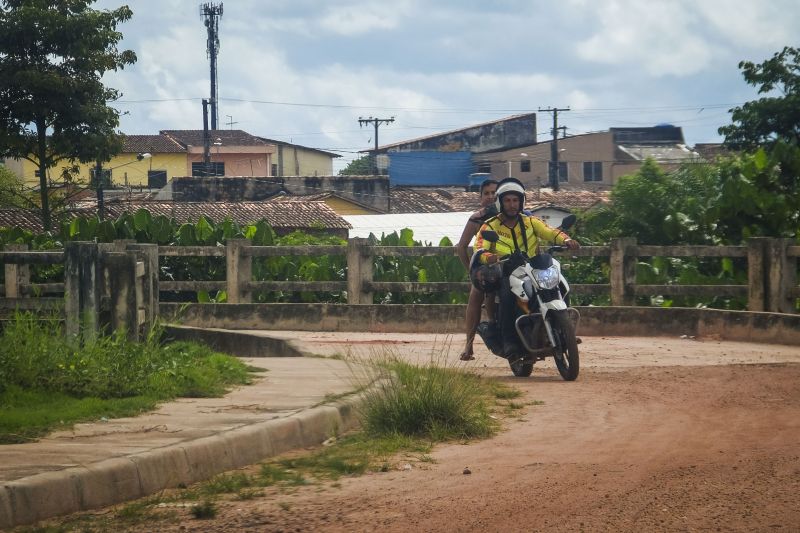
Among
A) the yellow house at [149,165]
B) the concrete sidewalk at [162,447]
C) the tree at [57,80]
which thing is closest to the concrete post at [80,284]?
the concrete sidewalk at [162,447]

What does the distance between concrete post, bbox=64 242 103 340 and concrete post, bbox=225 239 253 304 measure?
7.63 metres

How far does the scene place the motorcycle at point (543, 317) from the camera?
1052 centimetres

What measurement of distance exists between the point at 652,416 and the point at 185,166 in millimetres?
79453

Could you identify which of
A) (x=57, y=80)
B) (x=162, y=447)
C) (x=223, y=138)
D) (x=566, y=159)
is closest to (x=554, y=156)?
(x=566, y=159)

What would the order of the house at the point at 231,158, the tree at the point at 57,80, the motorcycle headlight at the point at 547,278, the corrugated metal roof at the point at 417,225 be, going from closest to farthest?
1. the motorcycle headlight at the point at 547,278
2. the tree at the point at 57,80
3. the corrugated metal roof at the point at 417,225
4. the house at the point at 231,158

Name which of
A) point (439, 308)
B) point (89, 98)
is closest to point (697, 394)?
point (439, 308)

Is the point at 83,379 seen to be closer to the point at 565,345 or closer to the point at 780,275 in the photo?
the point at 565,345

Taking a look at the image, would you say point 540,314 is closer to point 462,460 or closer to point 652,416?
point 652,416

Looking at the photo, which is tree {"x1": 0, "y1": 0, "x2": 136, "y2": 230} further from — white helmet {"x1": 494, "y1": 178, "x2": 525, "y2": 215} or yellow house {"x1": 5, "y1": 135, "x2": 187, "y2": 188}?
yellow house {"x1": 5, "y1": 135, "x2": 187, "y2": 188}

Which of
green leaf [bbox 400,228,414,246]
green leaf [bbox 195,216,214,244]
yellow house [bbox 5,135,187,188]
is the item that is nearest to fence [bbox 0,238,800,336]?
green leaf [bbox 195,216,214,244]

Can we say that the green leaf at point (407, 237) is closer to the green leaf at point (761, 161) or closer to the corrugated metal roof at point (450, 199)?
the green leaf at point (761, 161)

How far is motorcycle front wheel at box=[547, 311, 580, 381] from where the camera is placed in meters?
10.4

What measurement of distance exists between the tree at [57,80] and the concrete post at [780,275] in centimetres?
1940

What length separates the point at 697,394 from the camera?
368 inches
